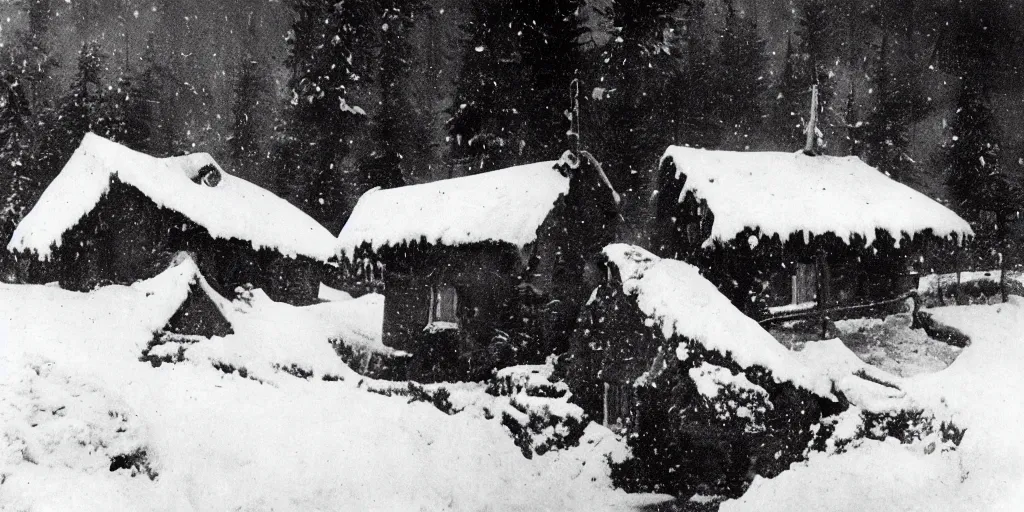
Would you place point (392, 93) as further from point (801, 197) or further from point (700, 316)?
point (700, 316)

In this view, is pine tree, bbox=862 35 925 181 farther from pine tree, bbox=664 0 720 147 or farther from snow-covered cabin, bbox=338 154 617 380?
snow-covered cabin, bbox=338 154 617 380

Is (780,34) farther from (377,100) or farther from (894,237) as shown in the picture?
(894,237)

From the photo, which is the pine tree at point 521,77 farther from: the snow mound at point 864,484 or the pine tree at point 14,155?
the pine tree at point 14,155

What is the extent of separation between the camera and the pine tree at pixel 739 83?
39.5m

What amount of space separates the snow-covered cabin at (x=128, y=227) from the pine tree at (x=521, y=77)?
9565 mm

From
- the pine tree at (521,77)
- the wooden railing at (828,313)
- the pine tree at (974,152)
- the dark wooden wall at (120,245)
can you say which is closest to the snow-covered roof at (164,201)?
the dark wooden wall at (120,245)

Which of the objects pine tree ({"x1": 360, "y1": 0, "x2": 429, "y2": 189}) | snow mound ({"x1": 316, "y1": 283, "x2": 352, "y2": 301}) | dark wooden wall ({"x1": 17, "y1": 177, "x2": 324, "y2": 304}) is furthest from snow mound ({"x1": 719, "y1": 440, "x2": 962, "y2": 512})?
pine tree ({"x1": 360, "y1": 0, "x2": 429, "y2": 189})

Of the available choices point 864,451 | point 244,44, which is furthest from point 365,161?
point 864,451

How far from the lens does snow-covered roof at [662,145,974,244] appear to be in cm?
1661

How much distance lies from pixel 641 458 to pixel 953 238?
40.6 ft

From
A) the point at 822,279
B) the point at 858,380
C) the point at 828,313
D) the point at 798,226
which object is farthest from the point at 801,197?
the point at 858,380

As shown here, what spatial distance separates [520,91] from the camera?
2764 cm

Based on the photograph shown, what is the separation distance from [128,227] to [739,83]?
31735mm

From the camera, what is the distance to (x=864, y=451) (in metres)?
9.57
